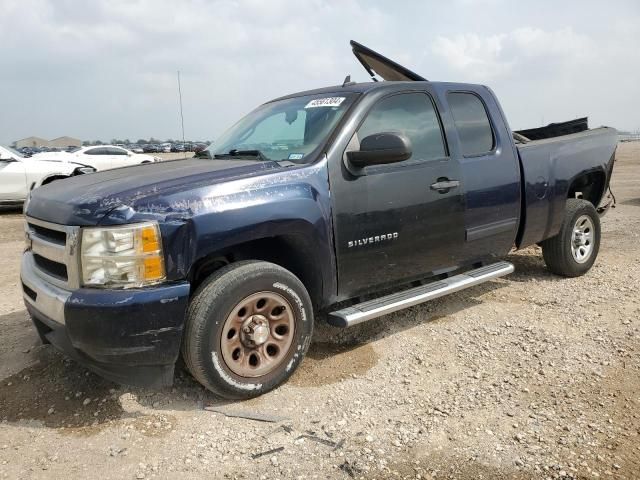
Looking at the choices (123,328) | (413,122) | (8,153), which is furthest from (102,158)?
(123,328)

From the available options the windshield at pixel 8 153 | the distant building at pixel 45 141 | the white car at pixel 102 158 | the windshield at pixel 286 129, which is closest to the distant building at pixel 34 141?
the distant building at pixel 45 141

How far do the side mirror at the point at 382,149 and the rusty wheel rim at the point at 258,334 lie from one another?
3.32ft

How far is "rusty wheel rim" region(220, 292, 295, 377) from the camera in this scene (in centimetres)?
290

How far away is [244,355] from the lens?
9.78 ft

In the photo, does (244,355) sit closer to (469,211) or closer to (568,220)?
(469,211)

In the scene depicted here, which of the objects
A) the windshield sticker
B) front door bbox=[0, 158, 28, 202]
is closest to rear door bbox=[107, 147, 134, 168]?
front door bbox=[0, 158, 28, 202]

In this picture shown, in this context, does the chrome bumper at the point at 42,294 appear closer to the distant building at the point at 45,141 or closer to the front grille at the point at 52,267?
the front grille at the point at 52,267

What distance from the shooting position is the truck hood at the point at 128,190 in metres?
2.65

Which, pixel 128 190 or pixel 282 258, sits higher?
pixel 128 190

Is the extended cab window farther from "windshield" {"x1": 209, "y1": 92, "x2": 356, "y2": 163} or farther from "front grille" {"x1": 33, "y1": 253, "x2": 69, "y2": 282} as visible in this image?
"front grille" {"x1": 33, "y1": 253, "x2": 69, "y2": 282}

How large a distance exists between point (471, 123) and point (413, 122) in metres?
0.66

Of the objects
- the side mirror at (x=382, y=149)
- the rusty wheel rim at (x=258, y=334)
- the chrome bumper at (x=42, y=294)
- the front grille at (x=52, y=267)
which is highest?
the side mirror at (x=382, y=149)

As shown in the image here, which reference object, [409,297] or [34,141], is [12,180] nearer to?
[409,297]

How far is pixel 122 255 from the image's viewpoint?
8.50 feet
